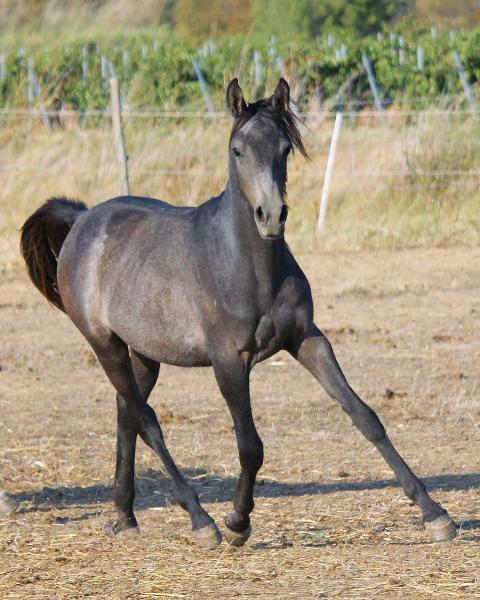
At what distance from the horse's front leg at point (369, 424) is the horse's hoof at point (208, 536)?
0.77m

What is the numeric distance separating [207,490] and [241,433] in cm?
147

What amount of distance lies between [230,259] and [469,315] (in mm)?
6316

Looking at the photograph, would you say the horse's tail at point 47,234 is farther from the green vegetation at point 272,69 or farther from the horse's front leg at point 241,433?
the green vegetation at point 272,69

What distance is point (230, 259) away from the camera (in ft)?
15.8

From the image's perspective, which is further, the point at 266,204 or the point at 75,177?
the point at 75,177

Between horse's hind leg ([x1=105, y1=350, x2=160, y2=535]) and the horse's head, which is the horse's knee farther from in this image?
horse's hind leg ([x1=105, y1=350, x2=160, y2=535])

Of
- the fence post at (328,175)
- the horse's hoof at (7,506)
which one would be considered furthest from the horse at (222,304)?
the fence post at (328,175)

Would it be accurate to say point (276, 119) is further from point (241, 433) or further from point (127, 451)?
point (127, 451)

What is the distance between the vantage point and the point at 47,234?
617 centimetres

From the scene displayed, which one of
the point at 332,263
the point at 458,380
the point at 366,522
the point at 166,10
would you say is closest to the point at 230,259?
the point at 366,522

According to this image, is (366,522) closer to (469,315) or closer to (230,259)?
(230,259)

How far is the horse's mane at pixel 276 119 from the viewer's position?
4590 millimetres

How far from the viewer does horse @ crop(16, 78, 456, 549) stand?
4.62m

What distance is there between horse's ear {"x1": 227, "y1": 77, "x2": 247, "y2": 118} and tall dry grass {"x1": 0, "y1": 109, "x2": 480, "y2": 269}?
8.81m
